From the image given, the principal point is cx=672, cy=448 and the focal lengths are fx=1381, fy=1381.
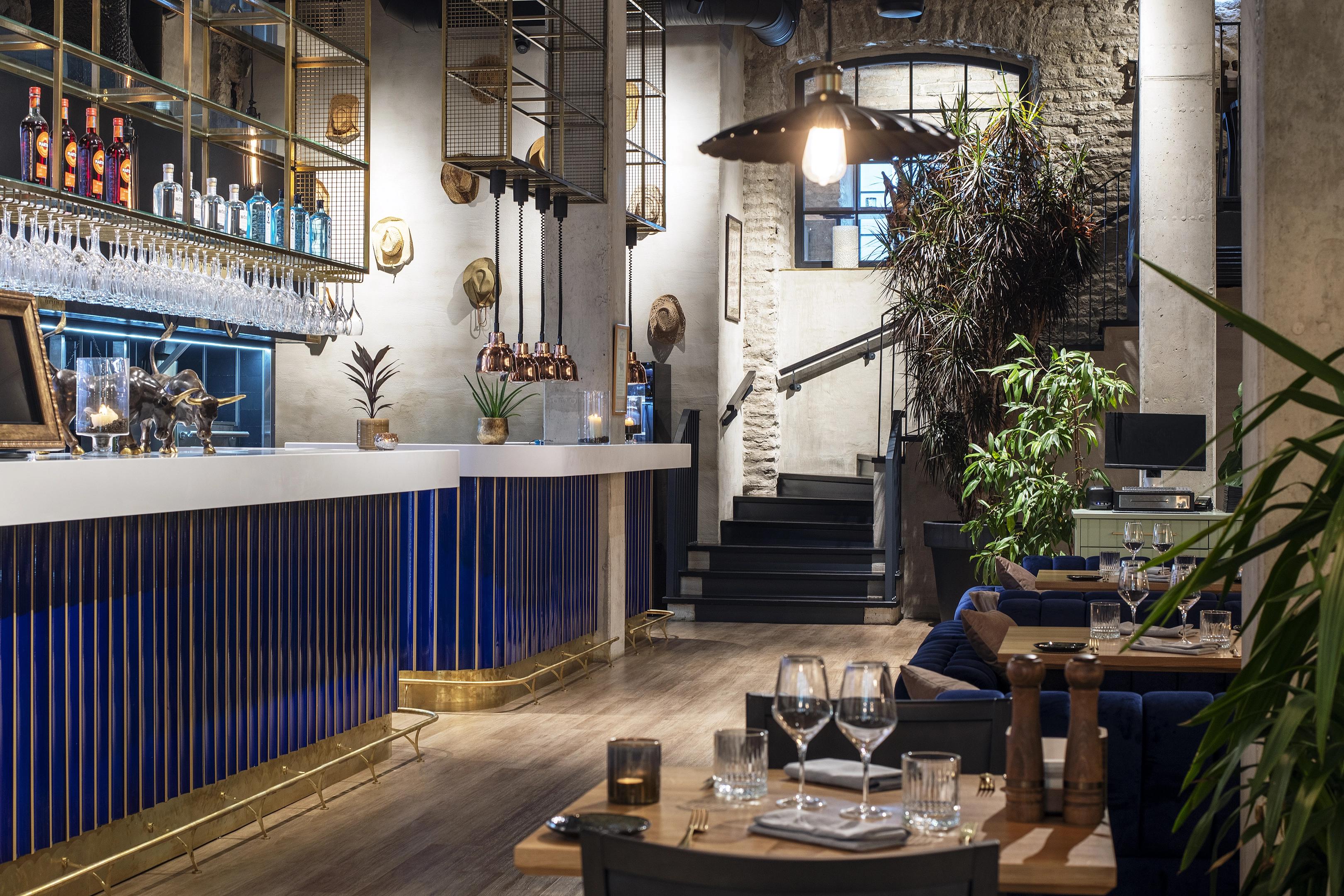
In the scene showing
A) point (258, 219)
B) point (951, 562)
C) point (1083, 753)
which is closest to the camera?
point (1083, 753)

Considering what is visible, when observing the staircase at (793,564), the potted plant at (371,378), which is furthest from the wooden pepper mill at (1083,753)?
the potted plant at (371,378)

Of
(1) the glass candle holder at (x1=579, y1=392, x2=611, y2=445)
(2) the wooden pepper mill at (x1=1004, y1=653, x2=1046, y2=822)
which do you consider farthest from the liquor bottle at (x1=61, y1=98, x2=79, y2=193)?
(2) the wooden pepper mill at (x1=1004, y1=653, x2=1046, y2=822)

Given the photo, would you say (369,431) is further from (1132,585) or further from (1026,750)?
(1026,750)

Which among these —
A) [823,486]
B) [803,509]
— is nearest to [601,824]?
[803,509]

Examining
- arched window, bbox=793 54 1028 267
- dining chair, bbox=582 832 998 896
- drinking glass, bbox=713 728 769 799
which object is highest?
arched window, bbox=793 54 1028 267

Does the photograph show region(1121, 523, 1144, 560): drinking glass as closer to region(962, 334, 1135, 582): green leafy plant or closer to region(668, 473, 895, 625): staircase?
region(962, 334, 1135, 582): green leafy plant

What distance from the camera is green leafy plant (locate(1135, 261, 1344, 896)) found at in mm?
1987

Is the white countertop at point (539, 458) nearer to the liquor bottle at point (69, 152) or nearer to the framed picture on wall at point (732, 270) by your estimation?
the liquor bottle at point (69, 152)

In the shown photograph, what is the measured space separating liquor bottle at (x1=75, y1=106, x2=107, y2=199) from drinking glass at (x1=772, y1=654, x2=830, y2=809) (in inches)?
171

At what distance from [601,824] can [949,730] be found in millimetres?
942

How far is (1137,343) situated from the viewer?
11.3 metres

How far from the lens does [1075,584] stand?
6.54 m

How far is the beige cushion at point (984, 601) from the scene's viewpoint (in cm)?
556

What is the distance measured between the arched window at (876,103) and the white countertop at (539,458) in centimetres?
457
